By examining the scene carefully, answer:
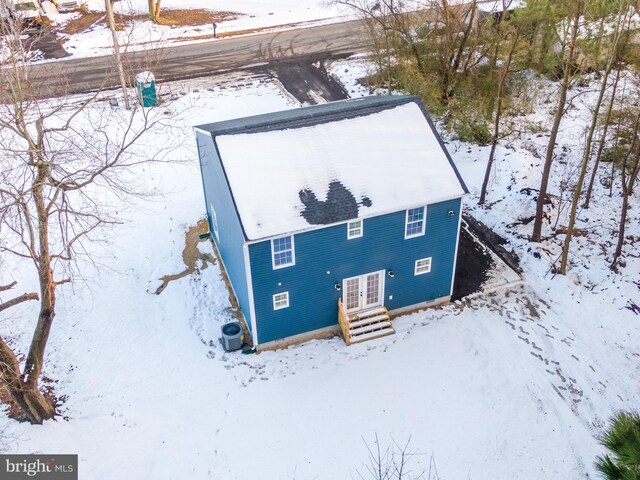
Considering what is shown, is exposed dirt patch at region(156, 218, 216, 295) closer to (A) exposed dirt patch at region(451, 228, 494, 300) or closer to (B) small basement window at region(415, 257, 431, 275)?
(B) small basement window at region(415, 257, 431, 275)

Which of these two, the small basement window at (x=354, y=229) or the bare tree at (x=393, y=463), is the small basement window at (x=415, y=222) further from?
the bare tree at (x=393, y=463)

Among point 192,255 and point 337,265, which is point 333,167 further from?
point 192,255

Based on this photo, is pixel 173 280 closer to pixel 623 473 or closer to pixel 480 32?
pixel 623 473

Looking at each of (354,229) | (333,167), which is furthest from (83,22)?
(354,229)

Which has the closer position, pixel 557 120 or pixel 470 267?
pixel 557 120

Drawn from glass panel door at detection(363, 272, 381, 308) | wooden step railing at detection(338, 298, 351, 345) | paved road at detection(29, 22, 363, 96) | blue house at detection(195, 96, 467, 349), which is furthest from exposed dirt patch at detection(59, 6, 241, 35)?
wooden step railing at detection(338, 298, 351, 345)
